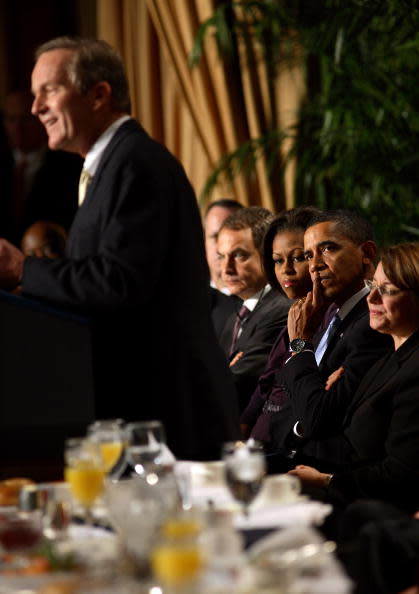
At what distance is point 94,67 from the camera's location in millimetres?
2314

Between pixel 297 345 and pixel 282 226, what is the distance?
60cm

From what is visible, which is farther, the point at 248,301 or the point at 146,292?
the point at 248,301

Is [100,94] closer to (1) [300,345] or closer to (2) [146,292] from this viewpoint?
(2) [146,292]

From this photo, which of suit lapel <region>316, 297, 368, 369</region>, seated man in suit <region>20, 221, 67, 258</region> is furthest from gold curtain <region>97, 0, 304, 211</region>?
suit lapel <region>316, 297, 368, 369</region>

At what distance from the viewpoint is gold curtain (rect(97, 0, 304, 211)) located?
5.29m

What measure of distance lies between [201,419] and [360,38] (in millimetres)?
2517

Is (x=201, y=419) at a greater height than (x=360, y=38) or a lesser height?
lesser

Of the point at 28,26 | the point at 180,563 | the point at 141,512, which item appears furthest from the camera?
the point at 28,26

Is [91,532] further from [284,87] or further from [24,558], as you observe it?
[284,87]

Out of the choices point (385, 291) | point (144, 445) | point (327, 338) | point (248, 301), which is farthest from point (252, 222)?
point (144, 445)

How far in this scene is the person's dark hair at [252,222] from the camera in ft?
13.2

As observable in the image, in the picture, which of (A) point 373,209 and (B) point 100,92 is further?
(A) point 373,209

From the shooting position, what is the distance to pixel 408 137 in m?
4.16

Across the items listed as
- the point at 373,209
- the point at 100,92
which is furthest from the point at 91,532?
the point at 373,209
